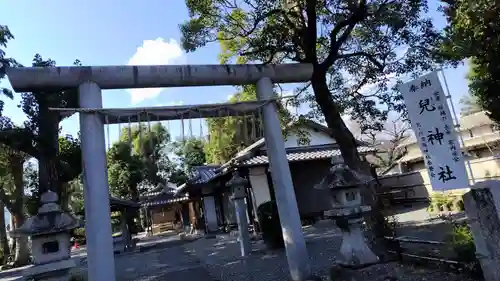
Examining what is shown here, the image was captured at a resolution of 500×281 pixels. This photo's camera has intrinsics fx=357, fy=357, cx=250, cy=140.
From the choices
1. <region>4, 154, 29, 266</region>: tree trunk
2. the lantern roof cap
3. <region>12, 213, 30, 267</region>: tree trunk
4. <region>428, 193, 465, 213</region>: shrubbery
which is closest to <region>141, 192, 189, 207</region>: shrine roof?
<region>12, 213, 30, 267</region>: tree trunk

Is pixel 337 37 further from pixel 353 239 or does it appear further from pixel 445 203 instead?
pixel 445 203

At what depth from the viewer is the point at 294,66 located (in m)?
7.86

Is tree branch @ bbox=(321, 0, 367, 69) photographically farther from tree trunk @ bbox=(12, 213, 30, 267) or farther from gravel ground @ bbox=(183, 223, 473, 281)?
tree trunk @ bbox=(12, 213, 30, 267)

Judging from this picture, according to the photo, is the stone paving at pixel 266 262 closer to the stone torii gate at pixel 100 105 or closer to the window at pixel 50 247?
the stone torii gate at pixel 100 105

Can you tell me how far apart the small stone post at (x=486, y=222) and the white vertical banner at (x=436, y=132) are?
220 millimetres

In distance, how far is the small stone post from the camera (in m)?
4.70

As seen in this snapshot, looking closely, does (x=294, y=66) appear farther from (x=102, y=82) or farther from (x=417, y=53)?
(x=102, y=82)

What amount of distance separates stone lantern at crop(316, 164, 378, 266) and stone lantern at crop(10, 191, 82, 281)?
576cm

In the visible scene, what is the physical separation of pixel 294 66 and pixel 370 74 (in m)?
2.72

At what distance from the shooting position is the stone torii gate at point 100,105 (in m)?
6.19

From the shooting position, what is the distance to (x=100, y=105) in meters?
6.59

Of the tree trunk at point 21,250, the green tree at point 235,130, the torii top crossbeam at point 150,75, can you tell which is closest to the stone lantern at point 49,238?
the torii top crossbeam at point 150,75

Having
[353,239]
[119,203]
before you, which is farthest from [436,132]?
[119,203]

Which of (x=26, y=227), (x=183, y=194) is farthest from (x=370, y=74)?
(x=183, y=194)
